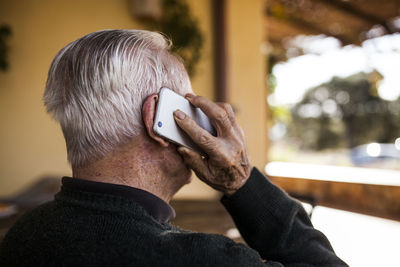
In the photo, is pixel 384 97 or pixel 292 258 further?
pixel 384 97

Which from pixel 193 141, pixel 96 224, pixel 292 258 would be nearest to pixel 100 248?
pixel 96 224

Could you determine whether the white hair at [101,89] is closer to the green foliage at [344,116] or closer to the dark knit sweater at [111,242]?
the dark knit sweater at [111,242]

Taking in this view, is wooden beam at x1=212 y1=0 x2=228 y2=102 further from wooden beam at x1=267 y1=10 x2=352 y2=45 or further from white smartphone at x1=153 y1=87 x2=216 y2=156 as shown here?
white smartphone at x1=153 y1=87 x2=216 y2=156

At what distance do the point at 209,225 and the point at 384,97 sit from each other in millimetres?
15245

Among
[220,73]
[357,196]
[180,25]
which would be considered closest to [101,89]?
[180,25]

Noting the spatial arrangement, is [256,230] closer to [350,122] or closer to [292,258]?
[292,258]

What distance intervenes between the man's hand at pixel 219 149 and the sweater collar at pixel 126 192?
4.9 inches

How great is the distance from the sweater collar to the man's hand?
12 centimetres

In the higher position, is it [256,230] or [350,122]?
[256,230]

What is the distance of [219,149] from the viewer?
2.27 feet

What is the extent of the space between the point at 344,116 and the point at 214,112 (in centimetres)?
1658

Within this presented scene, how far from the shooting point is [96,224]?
523mm

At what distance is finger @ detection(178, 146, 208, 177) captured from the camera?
2.24 ft

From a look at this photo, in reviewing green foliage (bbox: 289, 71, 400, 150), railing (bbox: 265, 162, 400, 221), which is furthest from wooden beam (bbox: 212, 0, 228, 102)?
green foliage (bbox: 289, 71, 400, 150)
